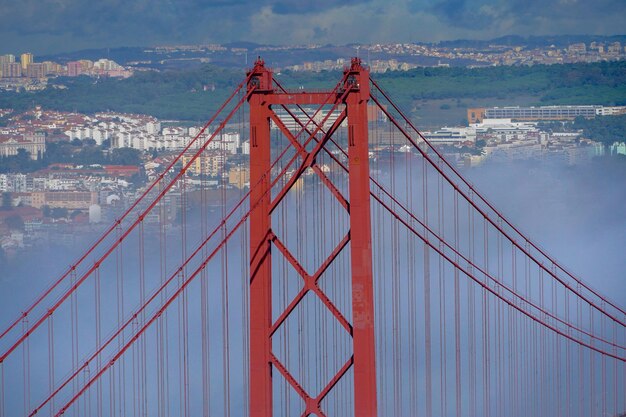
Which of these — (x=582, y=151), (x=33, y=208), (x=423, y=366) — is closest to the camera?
(x=423, y=366)

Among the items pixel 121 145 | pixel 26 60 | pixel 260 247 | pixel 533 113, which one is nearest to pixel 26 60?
pixel 26 60

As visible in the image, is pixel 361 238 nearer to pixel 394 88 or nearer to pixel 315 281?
pixel 315 281

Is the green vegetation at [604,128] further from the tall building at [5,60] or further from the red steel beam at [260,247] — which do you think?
the red steel beam at [260,247]

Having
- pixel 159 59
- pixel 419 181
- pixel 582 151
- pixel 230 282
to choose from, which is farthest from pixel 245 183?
pixel 582 151

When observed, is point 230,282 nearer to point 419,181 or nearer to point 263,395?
point 419,181

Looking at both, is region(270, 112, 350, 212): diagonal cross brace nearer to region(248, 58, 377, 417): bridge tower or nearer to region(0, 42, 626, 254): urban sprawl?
region(248, 58, 377, 417): bridge tower

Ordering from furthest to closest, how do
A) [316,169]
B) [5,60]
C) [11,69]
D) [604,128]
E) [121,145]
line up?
[604,128] → [11,69] → [5,60] → [121,145] → [316,169]
